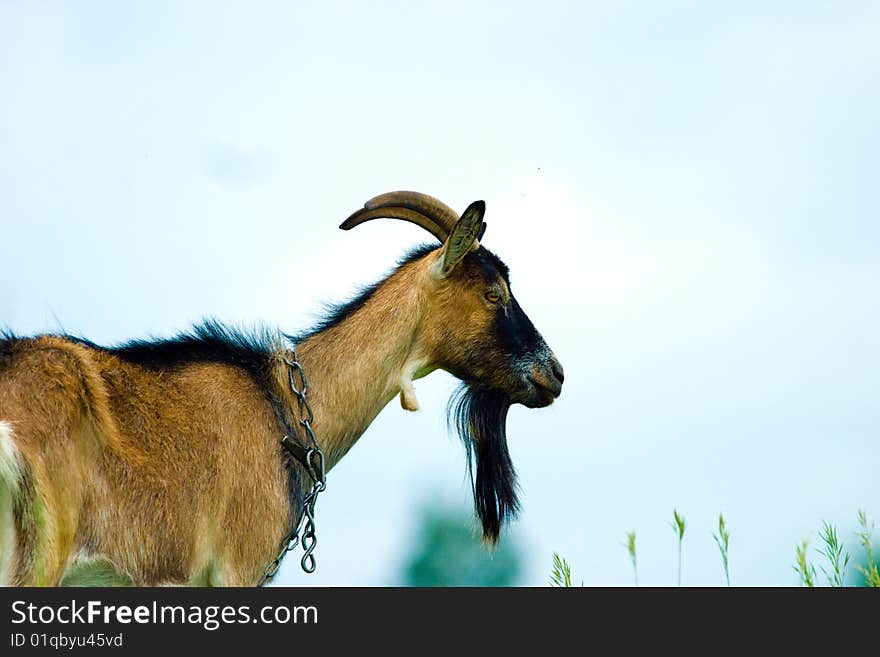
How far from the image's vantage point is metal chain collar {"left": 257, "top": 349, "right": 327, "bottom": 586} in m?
6.12

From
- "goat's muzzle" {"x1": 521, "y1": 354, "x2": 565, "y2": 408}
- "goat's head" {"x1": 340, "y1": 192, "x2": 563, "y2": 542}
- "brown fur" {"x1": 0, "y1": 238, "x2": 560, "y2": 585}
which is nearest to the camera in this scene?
"brown fur" {"x1": 0, "y1": 238, "x2": 560, "y2": 585}

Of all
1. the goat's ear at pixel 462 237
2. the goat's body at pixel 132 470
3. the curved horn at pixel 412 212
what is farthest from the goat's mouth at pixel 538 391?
the goat's body at pixel 132 470

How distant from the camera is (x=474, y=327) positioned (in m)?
6.95

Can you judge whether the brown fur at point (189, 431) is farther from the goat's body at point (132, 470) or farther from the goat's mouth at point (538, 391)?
the goat's mouth at point (538, 391)

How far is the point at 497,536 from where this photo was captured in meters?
7.70

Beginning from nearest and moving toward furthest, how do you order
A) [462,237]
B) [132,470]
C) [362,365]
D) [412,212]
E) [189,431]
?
[132,470] → [189,431] → [362,365] → [462,237] → [412,212]

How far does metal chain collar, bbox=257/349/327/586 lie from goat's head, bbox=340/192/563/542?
1.97 feet

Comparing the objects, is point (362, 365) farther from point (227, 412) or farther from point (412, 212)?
point (412, 212)

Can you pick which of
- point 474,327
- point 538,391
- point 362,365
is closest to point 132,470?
point 362,365

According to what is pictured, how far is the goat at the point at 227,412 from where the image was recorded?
523cm

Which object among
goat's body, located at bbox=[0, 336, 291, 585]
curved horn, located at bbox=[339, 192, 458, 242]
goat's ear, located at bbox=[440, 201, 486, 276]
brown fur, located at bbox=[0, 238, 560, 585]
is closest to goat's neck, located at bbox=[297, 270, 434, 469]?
brown fur, located at bbox=[0, 238, 560, 585]

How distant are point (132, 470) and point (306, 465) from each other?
1.06 meters

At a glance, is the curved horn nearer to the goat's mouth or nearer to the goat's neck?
the goat's neck

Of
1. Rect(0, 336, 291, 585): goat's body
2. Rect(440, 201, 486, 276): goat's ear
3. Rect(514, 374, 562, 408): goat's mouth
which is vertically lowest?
Rect(0, 336, 291, 585): goat's body
